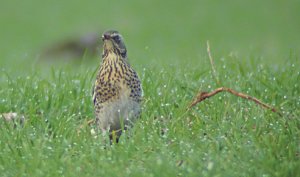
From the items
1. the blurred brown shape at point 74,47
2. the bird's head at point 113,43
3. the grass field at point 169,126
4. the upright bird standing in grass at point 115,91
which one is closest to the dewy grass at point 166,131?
the grass field at point 169,126

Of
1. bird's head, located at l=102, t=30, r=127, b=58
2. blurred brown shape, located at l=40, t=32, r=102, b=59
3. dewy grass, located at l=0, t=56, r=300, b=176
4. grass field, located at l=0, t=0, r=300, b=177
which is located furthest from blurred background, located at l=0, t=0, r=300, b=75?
bird's head, located at l=102, t=30, r=127, b=58

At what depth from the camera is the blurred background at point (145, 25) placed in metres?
22.5

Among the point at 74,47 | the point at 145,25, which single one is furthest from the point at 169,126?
the point at 145,25

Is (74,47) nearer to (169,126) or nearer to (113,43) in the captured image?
(113,43)

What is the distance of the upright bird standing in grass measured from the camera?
720 centimetres

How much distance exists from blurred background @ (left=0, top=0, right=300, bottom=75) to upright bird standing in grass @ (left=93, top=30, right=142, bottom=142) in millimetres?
13744

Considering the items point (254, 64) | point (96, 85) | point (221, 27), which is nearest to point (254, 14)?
point (221, 27)

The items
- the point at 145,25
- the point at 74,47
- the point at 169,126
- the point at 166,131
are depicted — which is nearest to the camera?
the point at 166,131

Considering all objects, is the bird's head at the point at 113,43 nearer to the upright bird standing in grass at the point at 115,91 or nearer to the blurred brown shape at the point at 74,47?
the upright bird standing in grass at the point at 115,91

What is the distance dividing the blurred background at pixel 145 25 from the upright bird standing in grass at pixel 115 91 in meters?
13.7

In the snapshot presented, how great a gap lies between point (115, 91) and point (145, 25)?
18.4m

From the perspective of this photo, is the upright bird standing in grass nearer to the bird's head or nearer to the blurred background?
the bird's head

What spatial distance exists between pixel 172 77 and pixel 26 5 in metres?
20.5

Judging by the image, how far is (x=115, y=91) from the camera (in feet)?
23.7
